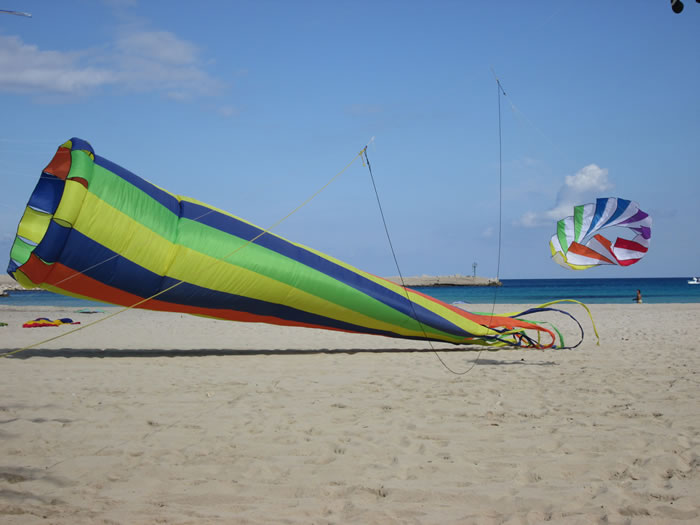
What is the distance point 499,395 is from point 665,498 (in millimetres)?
2149

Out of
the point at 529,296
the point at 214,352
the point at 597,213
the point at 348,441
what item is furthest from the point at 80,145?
the point at 529,296

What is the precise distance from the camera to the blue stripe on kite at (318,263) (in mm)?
7074

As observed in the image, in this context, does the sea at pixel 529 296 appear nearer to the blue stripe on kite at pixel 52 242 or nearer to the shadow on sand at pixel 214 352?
the shadow on sand at pixel 214 352

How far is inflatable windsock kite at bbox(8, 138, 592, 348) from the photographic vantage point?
6.11m

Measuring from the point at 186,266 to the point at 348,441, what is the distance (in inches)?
149

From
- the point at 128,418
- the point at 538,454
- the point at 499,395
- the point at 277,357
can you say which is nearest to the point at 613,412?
the point at 499,395

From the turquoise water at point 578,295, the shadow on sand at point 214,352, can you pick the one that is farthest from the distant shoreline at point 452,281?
the shadow on sand at point 214,352

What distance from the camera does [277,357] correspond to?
7.07 m

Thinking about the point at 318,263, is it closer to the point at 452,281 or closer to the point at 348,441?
the point at 348,441

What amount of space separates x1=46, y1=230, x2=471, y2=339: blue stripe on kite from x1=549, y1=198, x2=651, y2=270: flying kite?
2850mm

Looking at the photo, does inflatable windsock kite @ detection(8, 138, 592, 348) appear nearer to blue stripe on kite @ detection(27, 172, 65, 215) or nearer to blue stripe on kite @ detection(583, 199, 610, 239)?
blue stripe on kite @ detection(27, 172, 65, 215)

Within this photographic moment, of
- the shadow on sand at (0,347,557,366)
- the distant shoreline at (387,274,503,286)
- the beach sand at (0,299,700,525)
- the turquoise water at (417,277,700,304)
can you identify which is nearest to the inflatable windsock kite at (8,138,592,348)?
the shadow on sand at (0,347,557,366)

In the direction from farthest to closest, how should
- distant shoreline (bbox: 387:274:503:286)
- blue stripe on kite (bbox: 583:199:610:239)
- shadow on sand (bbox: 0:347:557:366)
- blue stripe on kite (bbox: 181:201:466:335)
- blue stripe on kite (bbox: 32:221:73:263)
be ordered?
distant shoreline (bbox: 387:274:503:286) < blue stripe on kite (bbox: 181:201:466:335) < shadow on sand (bbox: 0:347:557:366) < blue stripe on kite (bbox: 583:199:610:239) < blue stripe on kite (bbox: 32:221:73:263)

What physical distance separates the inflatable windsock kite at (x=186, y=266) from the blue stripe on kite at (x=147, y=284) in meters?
0.01
